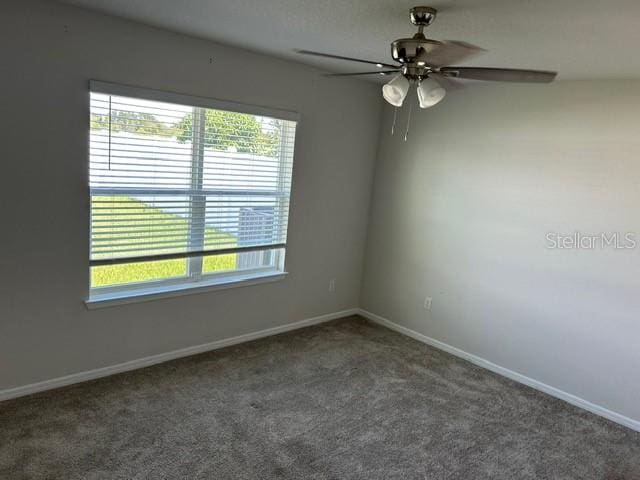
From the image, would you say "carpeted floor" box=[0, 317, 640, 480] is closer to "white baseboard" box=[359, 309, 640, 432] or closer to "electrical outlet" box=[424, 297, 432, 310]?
"white baseboard" box=[359, 309, 640, 432]

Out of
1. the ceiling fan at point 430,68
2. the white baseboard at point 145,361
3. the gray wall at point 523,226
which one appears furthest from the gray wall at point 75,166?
the ceiling fan at point 430,68

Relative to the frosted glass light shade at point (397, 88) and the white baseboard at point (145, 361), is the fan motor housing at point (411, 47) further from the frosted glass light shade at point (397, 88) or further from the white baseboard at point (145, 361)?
the white baseboard at point (145, 361)

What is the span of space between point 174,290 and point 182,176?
836 mm

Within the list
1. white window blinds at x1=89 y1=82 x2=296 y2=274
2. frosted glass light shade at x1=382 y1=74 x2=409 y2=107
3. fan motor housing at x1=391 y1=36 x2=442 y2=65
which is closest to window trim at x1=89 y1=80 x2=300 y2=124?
white window blinds at x1=89 y1=82 x2=296 y2=274

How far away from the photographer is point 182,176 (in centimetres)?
329

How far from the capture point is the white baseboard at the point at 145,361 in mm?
2852

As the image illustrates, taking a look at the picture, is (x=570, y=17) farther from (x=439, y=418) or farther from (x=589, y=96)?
(x=439, y=418)

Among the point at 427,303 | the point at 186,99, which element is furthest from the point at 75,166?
the point at 427,303

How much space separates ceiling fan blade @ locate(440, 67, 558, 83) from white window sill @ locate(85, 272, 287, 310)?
2368 millimetres

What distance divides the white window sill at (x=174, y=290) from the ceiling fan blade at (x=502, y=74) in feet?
7.77

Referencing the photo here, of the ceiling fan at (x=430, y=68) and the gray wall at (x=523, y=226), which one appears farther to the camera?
the gray wall at (x=523, y=226)

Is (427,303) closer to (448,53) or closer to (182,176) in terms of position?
(182,176)

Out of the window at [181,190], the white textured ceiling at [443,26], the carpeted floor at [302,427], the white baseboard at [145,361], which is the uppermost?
the white textured ceiling at [443,26]

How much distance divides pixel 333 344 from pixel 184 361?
1271 millimetres
